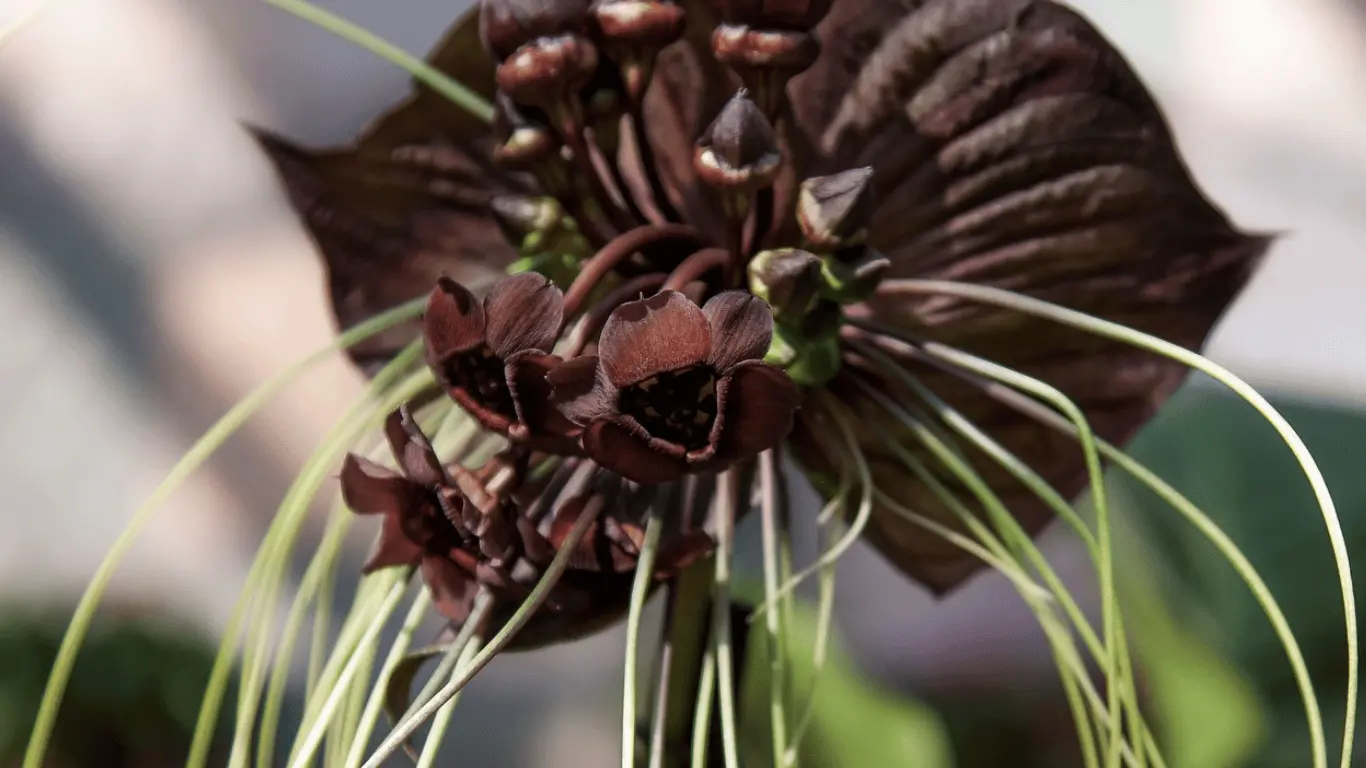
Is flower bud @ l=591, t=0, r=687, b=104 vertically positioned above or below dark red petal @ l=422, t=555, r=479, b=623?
above

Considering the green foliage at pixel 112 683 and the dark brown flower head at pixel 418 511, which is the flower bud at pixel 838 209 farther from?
the green foliage at pixel 112 683

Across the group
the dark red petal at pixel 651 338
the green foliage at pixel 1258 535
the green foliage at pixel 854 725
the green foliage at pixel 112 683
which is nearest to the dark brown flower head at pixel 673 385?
the dark red petal at pixel 651 338

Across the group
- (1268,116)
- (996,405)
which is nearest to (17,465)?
(996,405)

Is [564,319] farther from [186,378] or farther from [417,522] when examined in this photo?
[186,378]

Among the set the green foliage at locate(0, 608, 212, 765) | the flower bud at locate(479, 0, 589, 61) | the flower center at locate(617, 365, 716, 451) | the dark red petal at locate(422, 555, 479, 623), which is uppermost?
the flower bud at locate(479, 0, 589, 61)

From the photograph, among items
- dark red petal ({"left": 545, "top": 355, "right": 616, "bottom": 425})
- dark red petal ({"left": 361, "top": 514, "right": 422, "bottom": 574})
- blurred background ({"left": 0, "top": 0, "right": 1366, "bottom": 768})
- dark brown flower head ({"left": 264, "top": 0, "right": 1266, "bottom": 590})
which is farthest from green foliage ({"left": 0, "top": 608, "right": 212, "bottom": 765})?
dark red petal ({"left": 545, "top": 355, "right": 616, "bottom": 425})

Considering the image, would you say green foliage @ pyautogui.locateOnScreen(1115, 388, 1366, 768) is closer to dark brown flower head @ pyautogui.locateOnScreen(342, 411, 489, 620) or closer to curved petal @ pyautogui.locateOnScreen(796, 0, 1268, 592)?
curved petal @ pyautogui.locateOnScreen(796, 0, 1268, 592)
